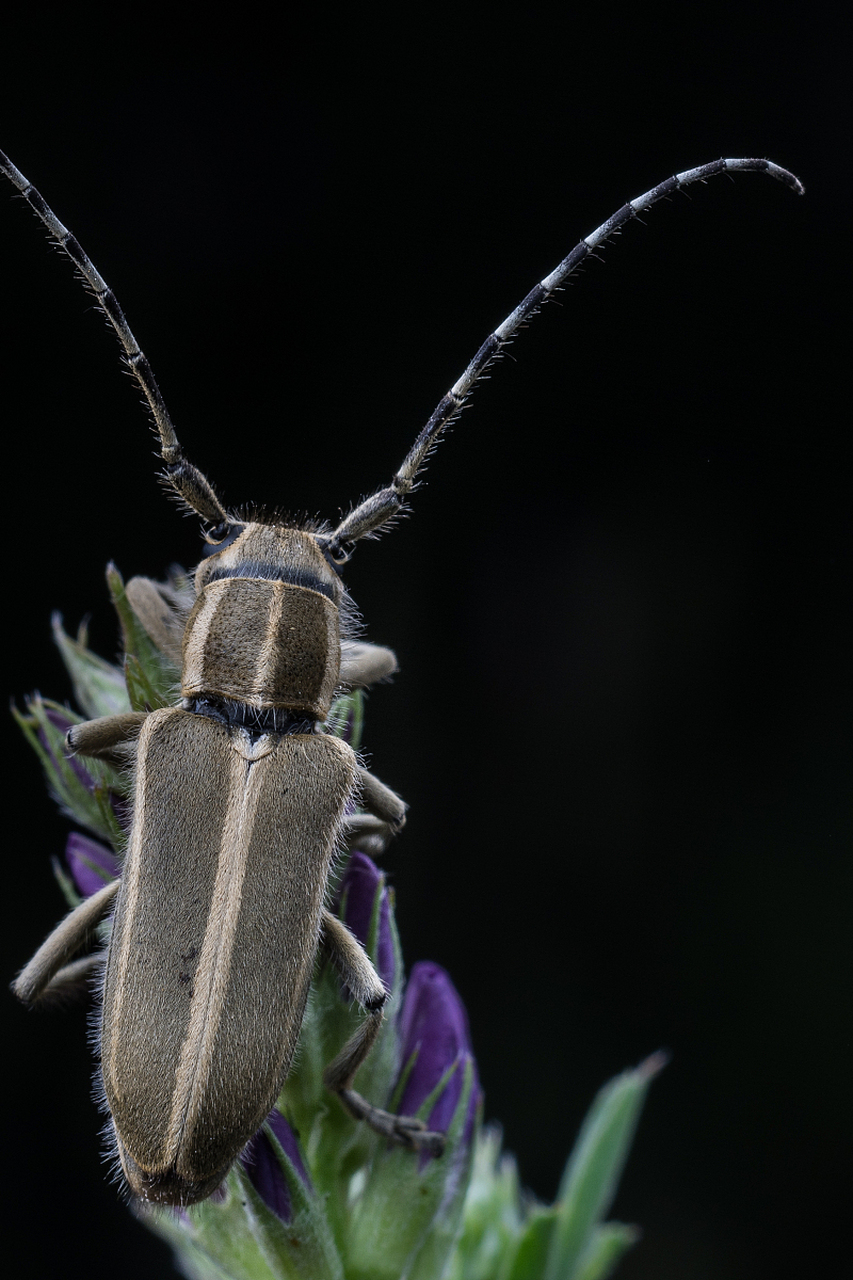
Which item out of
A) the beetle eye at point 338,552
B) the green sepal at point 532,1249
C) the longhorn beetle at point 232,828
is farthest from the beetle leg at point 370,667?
the green sepal at point 532,1249

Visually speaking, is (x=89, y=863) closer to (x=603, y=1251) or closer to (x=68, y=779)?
(x=68, y=779)

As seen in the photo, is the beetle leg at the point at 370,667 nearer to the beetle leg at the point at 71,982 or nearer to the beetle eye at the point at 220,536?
the beetle eye at the point at 220,536

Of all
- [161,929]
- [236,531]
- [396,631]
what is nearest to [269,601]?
[236,531]

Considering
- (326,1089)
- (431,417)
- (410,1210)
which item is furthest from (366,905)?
(431,417)

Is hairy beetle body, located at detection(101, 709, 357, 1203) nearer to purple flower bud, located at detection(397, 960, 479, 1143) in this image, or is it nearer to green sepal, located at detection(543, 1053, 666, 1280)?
purple flower bud, located at detection(397, 960, 479, 1143)

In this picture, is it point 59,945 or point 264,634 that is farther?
point 264,634

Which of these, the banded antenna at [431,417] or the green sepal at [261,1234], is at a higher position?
the banded antenna at [431,417]
